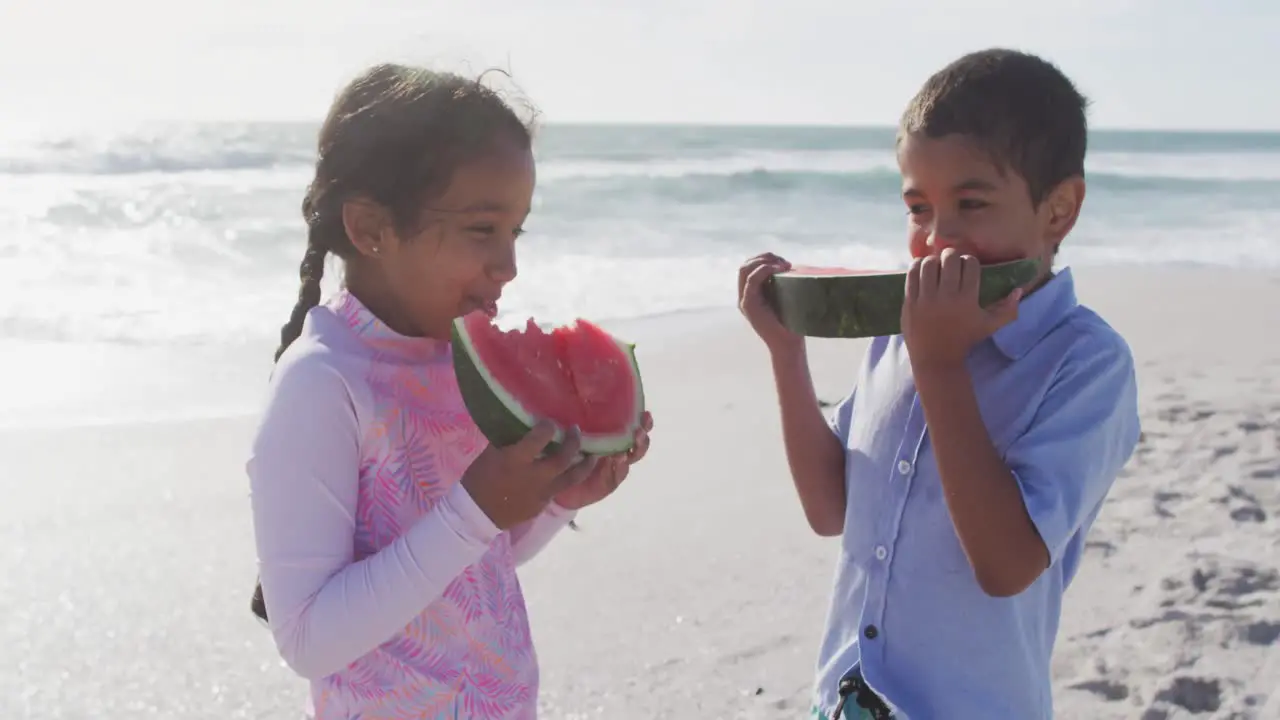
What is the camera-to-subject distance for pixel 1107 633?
4.16 metres

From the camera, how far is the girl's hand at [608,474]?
2.11 meters

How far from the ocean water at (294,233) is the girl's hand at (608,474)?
5.52 metres

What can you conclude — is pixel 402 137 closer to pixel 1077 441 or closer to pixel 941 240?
pixel 941 240

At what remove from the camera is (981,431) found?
1895 millimetres

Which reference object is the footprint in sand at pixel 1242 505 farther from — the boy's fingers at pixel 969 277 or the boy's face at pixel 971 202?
the boy's fingers at pixel 969 277

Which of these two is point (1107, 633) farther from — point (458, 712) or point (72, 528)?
point (72, 528)

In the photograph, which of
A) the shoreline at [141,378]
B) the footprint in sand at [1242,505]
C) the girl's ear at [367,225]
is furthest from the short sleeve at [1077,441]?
the shoreline at [141,378]

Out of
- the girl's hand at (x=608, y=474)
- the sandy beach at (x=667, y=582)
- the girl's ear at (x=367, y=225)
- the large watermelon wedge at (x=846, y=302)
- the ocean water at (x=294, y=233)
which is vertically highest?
the girl's ear at (x=367, y=225)

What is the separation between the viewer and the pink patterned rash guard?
181cm

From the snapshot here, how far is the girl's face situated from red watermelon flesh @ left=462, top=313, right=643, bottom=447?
76 millimetres

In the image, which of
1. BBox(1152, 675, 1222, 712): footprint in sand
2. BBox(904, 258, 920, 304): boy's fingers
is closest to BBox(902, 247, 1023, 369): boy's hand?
BBox(904, 258, 920, 304): boy's fingers

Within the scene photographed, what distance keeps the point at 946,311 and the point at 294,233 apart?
45.9 feet

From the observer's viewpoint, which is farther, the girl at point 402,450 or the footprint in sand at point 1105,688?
the footprint in sand at point 1105,688

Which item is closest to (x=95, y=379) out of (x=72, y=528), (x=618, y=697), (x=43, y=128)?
(x=72, y=528)
